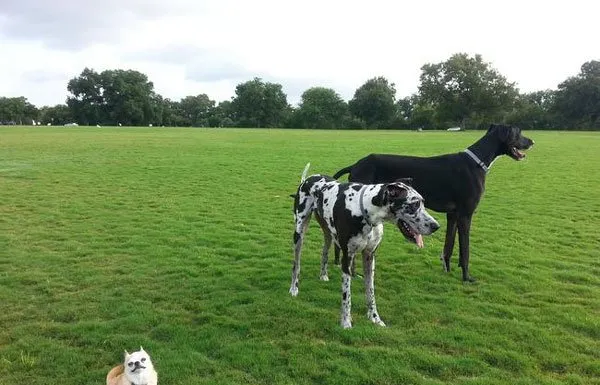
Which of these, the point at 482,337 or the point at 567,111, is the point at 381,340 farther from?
the point at 567,111

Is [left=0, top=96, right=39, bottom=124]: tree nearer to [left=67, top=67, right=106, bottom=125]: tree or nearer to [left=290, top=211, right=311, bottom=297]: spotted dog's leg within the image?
[left=67, top=67, right=106, bottom=125]: tree

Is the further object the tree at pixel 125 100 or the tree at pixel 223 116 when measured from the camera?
the tree at pixel 223 116

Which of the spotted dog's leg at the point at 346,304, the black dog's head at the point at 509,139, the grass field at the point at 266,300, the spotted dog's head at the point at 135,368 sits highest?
the black dog's head at the point at 509,139

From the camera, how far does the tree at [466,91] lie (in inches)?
3575

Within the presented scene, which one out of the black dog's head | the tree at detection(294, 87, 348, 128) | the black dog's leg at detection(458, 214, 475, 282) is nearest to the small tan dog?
the black dog's leg at detection(458, 214, 475, 282)

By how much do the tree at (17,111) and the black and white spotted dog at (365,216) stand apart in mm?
144282

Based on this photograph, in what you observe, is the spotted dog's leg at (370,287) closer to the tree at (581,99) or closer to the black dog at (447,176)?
the black dog at (447,176)

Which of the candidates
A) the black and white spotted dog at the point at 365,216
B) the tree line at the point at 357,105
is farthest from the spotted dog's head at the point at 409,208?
the tree line at the point at 357,105

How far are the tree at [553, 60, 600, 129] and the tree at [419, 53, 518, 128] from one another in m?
10.00

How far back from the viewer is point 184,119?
447ft

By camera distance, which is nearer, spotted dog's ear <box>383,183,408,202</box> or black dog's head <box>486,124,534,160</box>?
spotted dog's ear <box>383,183,408,202</box>

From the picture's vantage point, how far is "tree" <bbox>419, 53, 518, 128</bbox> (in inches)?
3575

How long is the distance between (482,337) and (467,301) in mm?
1289

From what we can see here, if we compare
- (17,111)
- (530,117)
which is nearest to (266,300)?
(530,117)
